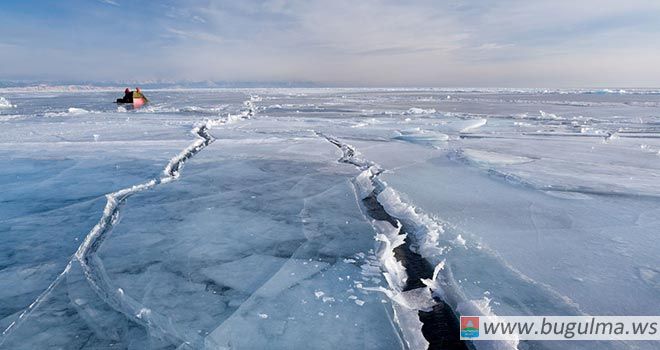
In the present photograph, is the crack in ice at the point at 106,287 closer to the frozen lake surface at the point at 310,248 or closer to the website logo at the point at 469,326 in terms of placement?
the frozen lake surface at the point at 310,248

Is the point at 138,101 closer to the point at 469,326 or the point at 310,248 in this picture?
the point at 310,248

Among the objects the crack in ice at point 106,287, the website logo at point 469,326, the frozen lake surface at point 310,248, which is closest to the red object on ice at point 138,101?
the frozen lake surface at point 310,248

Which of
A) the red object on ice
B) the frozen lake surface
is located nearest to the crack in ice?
the frozen lake surface

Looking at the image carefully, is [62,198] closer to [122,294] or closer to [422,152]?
[122,294]

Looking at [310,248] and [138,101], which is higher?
[138,101]

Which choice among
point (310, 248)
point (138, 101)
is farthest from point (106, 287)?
point (138, 101)

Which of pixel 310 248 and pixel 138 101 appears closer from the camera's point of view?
pixel 310 248
